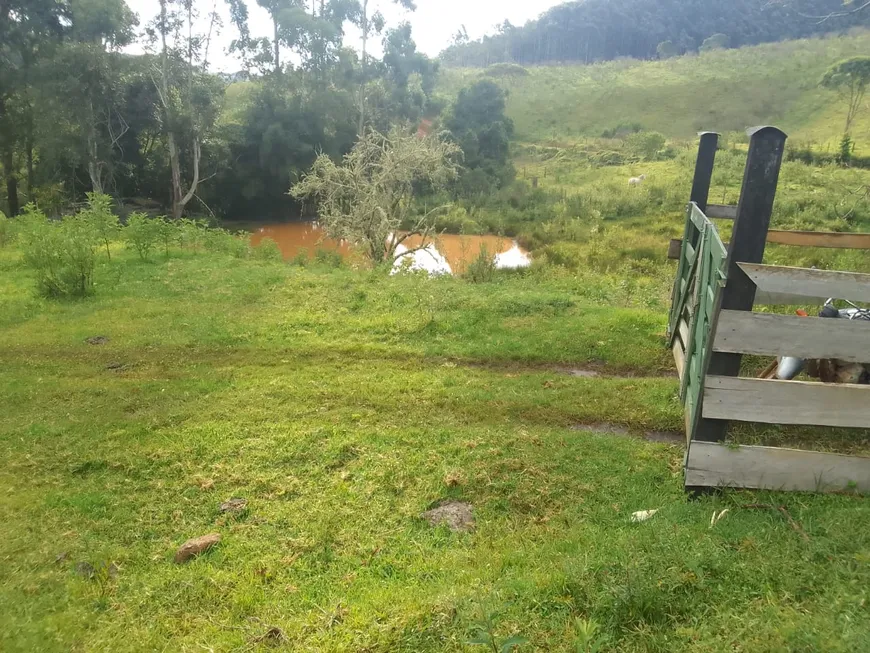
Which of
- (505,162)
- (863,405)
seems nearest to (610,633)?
(863,405)

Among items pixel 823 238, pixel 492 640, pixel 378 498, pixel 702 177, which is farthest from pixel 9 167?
pixel 492 640

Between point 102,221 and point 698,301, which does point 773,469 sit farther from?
point 102,221

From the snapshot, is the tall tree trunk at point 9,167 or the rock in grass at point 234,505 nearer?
the rock in grass at point 234,505

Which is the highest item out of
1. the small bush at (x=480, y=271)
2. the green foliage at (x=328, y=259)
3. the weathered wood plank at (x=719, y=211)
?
the weathered wood plank at (x=719, y=211)

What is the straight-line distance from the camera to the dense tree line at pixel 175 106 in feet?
68.0

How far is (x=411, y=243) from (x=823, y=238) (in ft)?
55.4

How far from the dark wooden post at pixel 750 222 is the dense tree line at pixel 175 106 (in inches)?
570

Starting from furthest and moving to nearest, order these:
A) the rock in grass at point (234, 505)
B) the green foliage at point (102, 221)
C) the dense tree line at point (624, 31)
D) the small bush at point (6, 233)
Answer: the dense tree line at point (624, 31)
the small bush at point (6, 233)
the green foliage at point (102, 221)
the rock in grass at point (234, 505)

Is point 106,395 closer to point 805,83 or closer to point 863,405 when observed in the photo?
point 863,405

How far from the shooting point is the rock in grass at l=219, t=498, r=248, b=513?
13.5 ft

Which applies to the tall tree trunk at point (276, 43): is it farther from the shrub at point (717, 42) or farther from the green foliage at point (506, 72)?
the shrub at point (717, 42)

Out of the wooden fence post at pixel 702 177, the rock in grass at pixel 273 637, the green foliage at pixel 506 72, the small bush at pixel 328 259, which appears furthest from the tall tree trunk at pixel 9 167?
the green foliage at pixel 506 72

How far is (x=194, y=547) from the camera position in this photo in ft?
12.0

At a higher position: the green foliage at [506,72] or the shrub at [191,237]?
the green foliage at [506,72]
